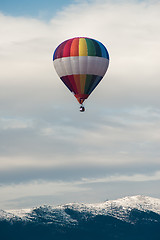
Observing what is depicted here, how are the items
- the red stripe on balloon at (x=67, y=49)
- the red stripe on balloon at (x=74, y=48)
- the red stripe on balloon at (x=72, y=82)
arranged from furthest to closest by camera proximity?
the red stripe on balloon at (x=67, y=49) < the red stripe on balloon at (x=72, y=82) < the red stripe on balloon at (x=74, y=48)

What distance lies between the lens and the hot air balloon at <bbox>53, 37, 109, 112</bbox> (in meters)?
175

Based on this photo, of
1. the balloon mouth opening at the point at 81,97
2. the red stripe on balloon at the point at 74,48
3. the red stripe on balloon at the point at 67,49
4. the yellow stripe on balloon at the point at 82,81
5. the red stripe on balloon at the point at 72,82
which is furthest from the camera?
the red stripe on balloon at the point at 67,49

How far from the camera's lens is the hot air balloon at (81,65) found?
175125 mm

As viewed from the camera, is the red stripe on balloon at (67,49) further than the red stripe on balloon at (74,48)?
Yes

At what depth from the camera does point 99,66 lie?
17725 cm

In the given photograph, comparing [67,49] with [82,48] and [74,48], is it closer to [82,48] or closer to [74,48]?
[74,48]

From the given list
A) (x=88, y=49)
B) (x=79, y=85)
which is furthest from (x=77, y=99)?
(x=88, y=49)

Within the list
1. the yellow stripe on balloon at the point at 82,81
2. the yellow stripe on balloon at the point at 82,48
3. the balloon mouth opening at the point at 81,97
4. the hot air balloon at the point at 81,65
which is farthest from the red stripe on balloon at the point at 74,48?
the balloon mouth opening at the point at 81,97

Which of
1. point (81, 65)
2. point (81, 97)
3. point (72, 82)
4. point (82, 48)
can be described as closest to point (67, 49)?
point (82, 48)

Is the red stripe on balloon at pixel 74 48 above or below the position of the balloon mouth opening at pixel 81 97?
above

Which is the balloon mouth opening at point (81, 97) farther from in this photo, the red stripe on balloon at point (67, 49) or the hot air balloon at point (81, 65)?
the red stripe on balloon at point (67, 49)

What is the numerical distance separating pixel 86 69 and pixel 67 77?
20.4 feet

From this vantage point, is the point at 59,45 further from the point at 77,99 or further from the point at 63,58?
the point at 77,99

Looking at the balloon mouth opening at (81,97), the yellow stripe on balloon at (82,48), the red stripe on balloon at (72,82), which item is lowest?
the balloon mouth opening at (81,97)
